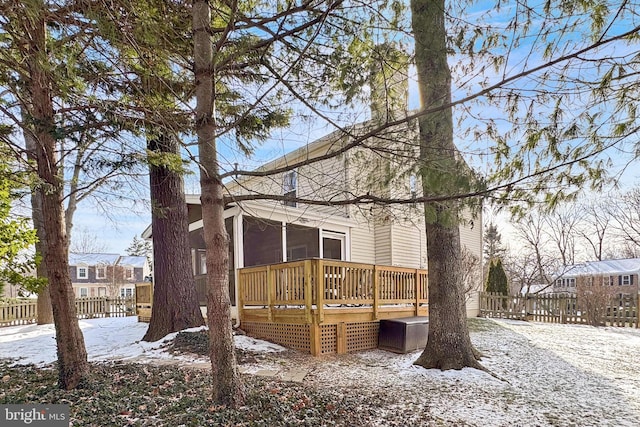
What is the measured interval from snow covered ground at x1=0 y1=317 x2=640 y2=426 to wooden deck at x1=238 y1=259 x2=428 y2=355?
0.37m

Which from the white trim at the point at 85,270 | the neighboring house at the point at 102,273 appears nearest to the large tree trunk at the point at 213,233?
the neighboring house at the point at 102,273

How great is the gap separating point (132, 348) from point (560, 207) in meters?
6.69

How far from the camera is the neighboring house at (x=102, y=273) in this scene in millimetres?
30413

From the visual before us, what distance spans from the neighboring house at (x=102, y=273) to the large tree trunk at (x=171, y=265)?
84.3ft

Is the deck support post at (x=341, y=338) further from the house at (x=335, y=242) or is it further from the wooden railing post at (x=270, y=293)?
the wooden railing post at (x=270, y=293)

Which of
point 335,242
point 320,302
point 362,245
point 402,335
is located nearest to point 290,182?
point 320,302

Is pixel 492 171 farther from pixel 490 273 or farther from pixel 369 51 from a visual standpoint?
pixel 490 273

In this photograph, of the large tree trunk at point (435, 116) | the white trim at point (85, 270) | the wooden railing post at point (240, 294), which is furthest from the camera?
the white trim at point (85, 270)

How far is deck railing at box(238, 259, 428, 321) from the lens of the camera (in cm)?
659

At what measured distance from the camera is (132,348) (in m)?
6.63

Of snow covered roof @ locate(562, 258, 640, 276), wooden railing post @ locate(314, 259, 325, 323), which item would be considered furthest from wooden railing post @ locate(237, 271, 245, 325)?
snow covered roof @ locate(562, 258, 640, 276)

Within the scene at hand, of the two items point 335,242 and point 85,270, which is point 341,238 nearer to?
point 335,242

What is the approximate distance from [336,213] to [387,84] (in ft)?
24.8

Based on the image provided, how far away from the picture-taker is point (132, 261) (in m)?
33.9
